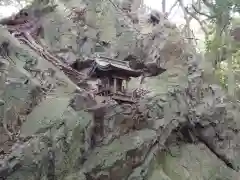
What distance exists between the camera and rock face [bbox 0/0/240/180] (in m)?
7.46

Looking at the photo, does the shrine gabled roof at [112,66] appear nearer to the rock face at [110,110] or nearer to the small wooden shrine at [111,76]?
the small wooden shrine at [111,76]

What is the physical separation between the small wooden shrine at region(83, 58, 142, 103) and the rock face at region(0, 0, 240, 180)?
14.8 inches

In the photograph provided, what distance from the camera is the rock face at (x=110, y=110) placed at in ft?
24.5

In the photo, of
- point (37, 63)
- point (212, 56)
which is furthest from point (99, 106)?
point (212, 56)

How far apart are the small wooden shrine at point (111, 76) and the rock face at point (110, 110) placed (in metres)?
0.38

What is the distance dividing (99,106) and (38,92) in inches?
61.6

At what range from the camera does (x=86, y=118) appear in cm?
812

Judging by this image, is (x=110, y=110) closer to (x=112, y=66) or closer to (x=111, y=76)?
(x=111, y=76)

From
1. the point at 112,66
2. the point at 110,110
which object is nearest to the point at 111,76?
the point at 112,66

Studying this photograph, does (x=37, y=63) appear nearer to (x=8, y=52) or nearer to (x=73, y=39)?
(x=8, y=52)

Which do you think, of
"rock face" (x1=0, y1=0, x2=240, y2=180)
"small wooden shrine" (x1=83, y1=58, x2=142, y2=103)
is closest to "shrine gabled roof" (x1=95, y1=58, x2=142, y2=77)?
"small wooden shrine" (x1=83, y1=58, x2=142, y2=103)

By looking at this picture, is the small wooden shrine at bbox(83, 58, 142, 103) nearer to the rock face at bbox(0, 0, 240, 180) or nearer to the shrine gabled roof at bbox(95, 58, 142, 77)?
the shrine gabled roof at bbox(95, 58, 142, 77)

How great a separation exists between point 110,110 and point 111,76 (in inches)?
39.0

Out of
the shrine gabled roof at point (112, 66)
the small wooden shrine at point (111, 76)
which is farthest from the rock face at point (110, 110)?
the shrine gabled roof at point (112, 66)
